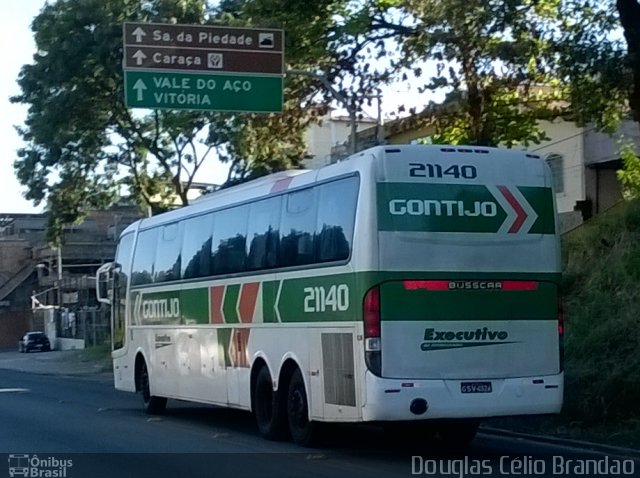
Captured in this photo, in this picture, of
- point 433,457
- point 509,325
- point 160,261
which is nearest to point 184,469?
point 433,457

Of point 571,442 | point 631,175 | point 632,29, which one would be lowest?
point 571,442

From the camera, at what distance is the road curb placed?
14336mm

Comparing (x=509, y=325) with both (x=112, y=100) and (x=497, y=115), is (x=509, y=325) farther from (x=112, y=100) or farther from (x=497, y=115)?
(x=112, y=100)

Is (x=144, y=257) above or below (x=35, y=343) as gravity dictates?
above

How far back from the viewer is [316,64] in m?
26.6

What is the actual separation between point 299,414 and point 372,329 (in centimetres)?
253

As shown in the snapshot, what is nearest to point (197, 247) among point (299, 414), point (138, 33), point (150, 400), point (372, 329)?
point (150, 400)

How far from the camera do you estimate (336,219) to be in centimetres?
1459

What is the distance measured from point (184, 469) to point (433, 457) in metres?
2.99

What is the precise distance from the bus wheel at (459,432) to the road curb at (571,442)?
0.98 meters

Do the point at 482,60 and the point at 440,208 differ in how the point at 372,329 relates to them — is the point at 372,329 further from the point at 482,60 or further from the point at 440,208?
the point at 482,60

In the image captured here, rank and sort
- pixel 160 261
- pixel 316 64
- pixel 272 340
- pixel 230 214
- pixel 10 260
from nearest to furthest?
pixel 272 340 < pixel 230 214 < pixel 160 261 < pixel 316 64 < pixel 10 260

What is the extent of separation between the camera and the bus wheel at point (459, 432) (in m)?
15.6

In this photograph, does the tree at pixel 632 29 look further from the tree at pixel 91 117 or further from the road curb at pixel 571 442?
the tree at pixel 91 117
